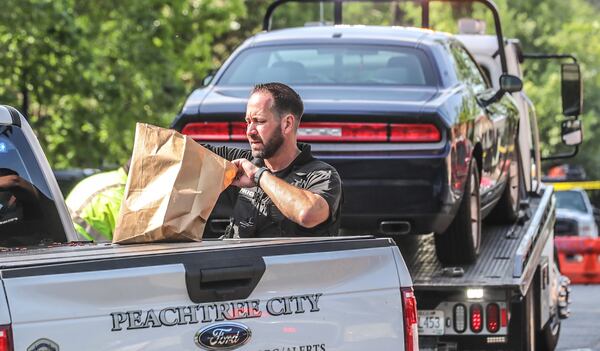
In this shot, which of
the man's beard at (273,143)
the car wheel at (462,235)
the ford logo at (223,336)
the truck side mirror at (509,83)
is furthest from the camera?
the truck side mirror at (509,83)

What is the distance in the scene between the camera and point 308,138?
910 cm

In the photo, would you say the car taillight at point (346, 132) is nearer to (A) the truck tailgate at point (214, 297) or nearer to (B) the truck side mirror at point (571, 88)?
(A) the truck tailgate at point (214, 297)

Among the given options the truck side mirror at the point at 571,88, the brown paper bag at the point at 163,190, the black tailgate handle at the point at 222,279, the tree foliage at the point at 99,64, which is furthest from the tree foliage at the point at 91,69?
the black tailgate handle at the point at 222,279

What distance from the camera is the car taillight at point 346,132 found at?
29.9 ft

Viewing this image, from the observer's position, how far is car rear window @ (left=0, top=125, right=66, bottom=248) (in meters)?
6.82

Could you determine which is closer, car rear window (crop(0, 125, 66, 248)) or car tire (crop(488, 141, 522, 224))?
car rear window (crop(0, 125, 66, 248))

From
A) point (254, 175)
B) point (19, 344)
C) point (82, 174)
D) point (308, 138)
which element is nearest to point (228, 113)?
point (308, 138)

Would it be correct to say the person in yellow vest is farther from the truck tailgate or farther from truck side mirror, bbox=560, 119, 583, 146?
truck side mirror, bbox=560, 119, 583, 146

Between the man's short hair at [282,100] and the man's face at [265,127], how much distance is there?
24 mm

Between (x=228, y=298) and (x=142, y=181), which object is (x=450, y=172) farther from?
(x=228, y=298)

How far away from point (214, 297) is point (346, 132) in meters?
4.45

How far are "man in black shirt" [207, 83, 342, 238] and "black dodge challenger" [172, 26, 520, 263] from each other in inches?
69.3

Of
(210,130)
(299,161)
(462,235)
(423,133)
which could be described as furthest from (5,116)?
(462,235)

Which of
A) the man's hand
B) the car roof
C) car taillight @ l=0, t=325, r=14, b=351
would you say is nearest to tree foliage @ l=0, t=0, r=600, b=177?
the car roof
